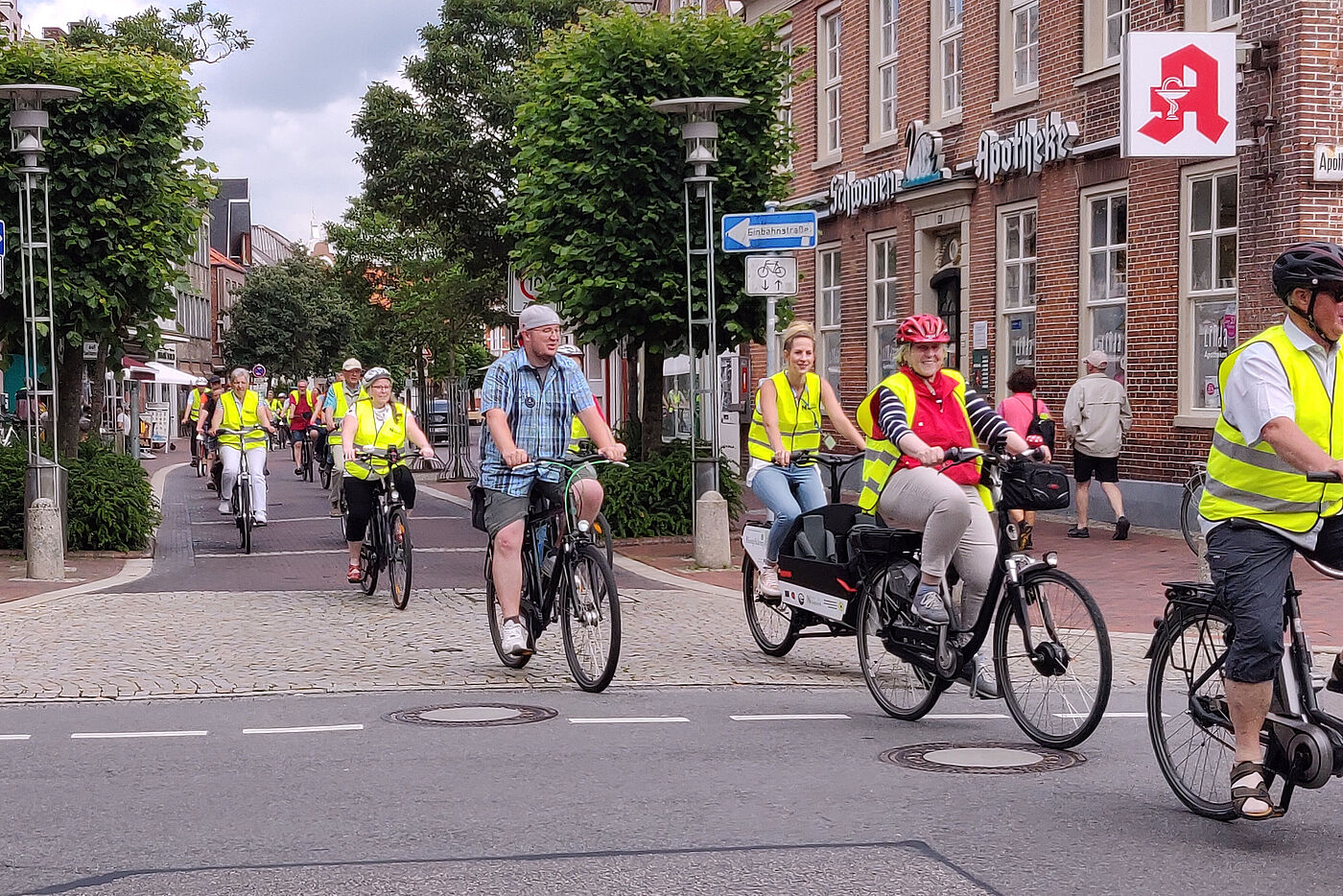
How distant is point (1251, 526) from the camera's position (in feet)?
17.1

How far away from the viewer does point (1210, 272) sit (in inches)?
688

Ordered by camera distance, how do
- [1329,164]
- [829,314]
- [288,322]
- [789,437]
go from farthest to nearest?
[288,322] < [829,314] < [1329,164] < [789,437]

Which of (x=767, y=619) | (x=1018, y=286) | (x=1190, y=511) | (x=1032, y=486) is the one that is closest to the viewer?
(x=1032, y=486)

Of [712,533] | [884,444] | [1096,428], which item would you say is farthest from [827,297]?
[884,444]

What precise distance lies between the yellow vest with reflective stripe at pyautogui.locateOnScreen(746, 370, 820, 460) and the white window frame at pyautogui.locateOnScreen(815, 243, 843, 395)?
51.5ft

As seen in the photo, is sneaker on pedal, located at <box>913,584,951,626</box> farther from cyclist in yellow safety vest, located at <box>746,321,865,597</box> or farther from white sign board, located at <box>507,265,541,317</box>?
white sign board, located at <box>507,265,541,317</box>

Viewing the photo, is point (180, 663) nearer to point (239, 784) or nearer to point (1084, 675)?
point (239, 784)

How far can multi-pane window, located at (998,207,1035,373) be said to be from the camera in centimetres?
2083

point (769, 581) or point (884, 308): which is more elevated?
point (884, 308)

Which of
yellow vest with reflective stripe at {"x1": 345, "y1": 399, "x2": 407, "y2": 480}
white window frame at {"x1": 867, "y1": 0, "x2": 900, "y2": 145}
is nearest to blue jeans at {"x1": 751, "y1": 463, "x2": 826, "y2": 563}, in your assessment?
yellow vest with reflective stripe at {"x1": 345, "y1": 399, "x2": 407, "y2": 480}

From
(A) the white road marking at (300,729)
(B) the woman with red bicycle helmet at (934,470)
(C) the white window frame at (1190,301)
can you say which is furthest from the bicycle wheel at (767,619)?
(C) the white window frame at (1190,301)

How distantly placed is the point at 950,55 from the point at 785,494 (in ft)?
46.8

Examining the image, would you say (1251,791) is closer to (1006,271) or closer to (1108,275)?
(1108,275)

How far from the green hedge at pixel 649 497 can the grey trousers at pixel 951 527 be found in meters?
9.53
